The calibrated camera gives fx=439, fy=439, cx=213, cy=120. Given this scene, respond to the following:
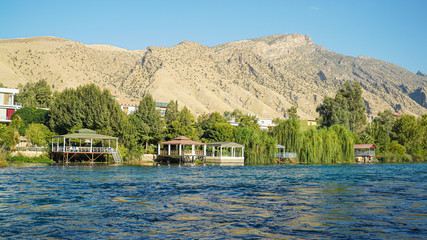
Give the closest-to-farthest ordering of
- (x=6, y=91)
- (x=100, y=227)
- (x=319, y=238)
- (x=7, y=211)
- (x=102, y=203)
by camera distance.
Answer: (x=319, y=238) < (x=100, y=227) < (x=7, y=211) < (x=102, y=203) < (x=6, y=91)

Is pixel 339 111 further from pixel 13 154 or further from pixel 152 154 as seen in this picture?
pixel 13 154

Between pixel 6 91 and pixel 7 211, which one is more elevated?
pixel 6 91

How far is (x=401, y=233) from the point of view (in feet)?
41.9

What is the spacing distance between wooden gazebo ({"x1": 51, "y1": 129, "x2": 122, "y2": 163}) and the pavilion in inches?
678

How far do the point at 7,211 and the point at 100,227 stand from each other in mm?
5135

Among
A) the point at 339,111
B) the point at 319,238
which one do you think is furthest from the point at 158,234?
the point at 339,111

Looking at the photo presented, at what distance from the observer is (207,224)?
1417 centimetres

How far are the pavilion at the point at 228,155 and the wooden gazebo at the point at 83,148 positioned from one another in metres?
17.2

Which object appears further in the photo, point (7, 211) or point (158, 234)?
point (7, 211)

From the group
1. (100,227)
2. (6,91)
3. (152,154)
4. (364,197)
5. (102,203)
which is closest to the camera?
(100,227)

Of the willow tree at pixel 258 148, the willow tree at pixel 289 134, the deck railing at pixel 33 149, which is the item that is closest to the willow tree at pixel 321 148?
the willow tree at pixel 289 134

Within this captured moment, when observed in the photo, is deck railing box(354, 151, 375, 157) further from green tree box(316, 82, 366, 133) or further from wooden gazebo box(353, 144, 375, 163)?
green tree box(316, 82, 366, 133)

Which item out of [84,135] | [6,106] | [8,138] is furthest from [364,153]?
[6,106]

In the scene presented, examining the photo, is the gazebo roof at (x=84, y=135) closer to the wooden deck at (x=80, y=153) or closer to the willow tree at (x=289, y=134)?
the wooden deck at (x=80, y=153)
